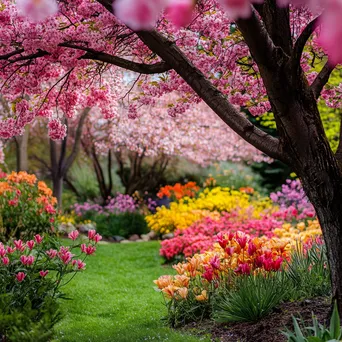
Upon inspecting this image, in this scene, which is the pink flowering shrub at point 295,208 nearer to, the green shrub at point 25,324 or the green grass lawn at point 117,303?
the green grass lawn at point 117,303

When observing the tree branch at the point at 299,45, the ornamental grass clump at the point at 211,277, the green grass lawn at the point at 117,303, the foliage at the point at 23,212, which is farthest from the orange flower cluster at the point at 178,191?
the tree branch at the point at 299,45

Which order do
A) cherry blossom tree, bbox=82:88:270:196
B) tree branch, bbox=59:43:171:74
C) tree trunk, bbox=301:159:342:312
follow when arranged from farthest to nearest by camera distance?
cherry blossom tree, bbox=82:88:270:196 → tree branch, bbox=59:43:171:74 → tree trunk, bbox=301:159:342:312

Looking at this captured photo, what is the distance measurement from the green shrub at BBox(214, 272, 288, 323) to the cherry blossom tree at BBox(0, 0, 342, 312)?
0.87m

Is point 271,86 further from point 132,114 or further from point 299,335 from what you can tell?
point 132,114

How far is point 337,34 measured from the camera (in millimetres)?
1203

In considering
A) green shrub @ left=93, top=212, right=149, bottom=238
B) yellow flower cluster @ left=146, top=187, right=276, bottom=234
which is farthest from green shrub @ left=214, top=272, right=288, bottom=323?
green shrub @ left=93, top=212, right=149, bottom=238

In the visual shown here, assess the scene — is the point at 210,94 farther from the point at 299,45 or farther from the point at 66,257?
the point at 66,257

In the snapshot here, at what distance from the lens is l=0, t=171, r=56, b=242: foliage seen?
350 inches

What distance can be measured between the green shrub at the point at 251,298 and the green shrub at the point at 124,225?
1060cm

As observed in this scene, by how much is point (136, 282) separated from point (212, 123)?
38.5 ft

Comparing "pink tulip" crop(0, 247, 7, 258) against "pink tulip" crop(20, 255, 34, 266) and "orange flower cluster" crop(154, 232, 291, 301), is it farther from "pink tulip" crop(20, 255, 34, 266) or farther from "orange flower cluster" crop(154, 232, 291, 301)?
"orange flower cluster" crop(154, 232, 291, 301)

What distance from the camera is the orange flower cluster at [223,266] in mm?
5266

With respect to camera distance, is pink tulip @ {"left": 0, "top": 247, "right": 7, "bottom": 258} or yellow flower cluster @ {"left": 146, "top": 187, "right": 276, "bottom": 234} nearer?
pink tulip @ {"left": 0, "top": 247, "right": 7, "bottom": 258}

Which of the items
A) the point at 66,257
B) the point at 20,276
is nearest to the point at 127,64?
the point at 66,257
